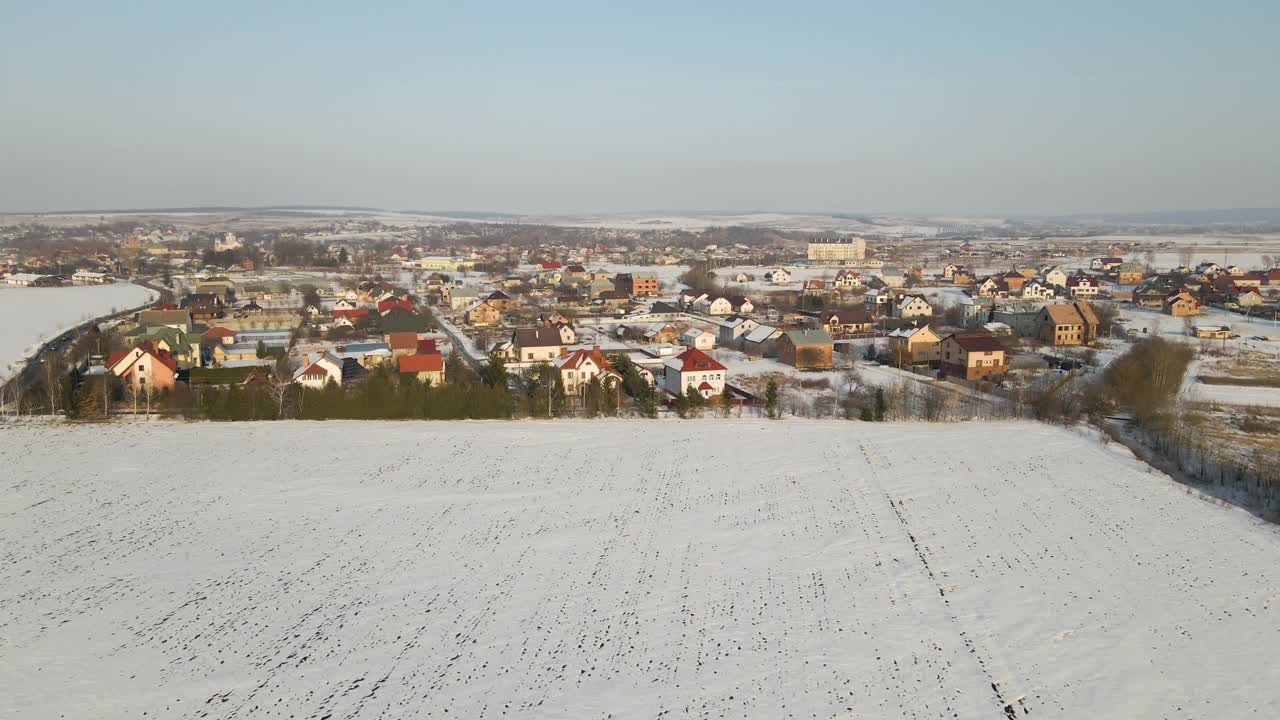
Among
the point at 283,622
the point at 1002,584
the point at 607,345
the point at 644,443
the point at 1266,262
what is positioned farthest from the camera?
the point at 1266,262

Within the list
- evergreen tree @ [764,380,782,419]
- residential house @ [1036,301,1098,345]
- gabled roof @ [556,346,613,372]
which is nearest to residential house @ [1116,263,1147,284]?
residential house @ [1036,301,1098,345]

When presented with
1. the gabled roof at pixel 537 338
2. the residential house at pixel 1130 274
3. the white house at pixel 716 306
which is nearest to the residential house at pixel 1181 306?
the residential house at pixel 1130 274

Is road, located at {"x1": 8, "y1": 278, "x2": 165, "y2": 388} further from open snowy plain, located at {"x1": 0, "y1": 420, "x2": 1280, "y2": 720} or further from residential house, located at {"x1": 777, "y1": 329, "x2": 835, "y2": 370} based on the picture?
residential house, located at {"x1": 777, "y1": 329, "x2": 835, "y2": 370}

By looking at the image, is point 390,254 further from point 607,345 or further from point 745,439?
point 745,439

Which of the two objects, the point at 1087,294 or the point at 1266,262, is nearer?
the point at 1087,294

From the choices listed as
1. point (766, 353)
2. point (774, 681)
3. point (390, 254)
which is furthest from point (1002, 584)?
point (390, 254)

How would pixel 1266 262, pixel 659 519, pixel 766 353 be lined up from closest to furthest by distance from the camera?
pixel 659 519
pixel 766 353
pixel 1266 262

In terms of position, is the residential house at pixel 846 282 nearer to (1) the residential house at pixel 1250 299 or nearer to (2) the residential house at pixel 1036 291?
(2) the residential house at pixel 1036 291
